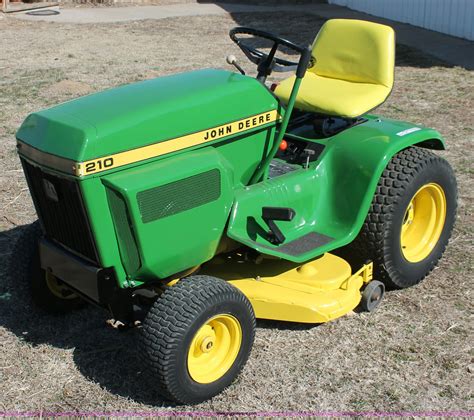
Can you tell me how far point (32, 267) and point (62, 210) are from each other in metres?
0.59

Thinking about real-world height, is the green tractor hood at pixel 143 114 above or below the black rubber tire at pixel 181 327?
above

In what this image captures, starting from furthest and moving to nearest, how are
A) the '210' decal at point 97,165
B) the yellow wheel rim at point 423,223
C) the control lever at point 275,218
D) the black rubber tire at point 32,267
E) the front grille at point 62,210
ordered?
the yellow wheel rim at point 423,223 < the black rubber tire at point 32,267 < the control lever at point 275,218 < the front grille at point 62,210 < the '210' decal at point 97,165

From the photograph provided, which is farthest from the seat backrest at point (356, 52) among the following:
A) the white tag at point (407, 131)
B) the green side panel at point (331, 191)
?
the green side panel at point (331, 191)

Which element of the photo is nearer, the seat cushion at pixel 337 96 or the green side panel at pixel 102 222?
the green side panel at pixel 102 222

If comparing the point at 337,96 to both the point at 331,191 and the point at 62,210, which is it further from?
the point at 62,210

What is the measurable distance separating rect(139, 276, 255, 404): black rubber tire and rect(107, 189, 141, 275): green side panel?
187 millimetres

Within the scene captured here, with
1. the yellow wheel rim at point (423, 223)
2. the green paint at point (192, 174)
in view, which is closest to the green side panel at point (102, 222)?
the green paint at point (192, 174)

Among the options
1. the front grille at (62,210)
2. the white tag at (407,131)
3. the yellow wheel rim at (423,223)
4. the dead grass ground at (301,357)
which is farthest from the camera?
the yellow wheel rim at (423,223)

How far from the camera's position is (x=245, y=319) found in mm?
3039

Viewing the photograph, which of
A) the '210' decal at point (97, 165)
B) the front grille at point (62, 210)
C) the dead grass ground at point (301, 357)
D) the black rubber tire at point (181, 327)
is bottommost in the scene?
the dead grass ground at point (301, 357)

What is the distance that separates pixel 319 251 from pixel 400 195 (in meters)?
0.52

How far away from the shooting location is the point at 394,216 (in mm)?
3535

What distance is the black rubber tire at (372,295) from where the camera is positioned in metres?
3.56

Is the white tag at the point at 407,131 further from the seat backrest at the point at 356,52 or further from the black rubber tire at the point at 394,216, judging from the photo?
the seat backrest at the point at 356,52
